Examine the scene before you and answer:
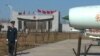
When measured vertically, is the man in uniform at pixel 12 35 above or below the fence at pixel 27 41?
above

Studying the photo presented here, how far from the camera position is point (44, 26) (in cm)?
13638

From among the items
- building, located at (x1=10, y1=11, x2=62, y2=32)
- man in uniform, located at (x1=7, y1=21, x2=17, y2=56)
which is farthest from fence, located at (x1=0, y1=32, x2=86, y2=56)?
building, located at (x1=10, y1=11, x2=62, y2=32)

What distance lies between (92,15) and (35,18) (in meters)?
118

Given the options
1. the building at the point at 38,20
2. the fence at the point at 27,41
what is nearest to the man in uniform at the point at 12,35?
the fence at the point at 27,41

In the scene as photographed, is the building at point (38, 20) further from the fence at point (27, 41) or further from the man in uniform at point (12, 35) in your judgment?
the man in uniform at point (12, 35)

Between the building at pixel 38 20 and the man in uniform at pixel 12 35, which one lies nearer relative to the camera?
the man in uniform at pixel 12 35


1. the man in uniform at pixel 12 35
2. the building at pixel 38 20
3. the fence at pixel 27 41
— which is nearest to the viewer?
the man in uniform at pixel 12 35

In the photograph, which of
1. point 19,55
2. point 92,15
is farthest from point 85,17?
point 19,55

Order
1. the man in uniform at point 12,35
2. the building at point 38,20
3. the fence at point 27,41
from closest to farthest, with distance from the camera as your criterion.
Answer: the man in uniform at point 12,35, the fence at point 27,41, the building at point 38,20

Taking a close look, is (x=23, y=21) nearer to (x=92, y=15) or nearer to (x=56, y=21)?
(x=56, y=21)

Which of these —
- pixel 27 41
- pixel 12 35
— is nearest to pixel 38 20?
pixel 27 41

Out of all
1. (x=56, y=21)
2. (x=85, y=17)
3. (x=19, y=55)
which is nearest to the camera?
(x=85, y=17)

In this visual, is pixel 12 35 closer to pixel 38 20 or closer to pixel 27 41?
pixel 27 41

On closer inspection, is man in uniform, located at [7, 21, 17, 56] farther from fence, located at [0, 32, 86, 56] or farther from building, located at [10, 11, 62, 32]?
building, located at [10, 11, 62, 32]
